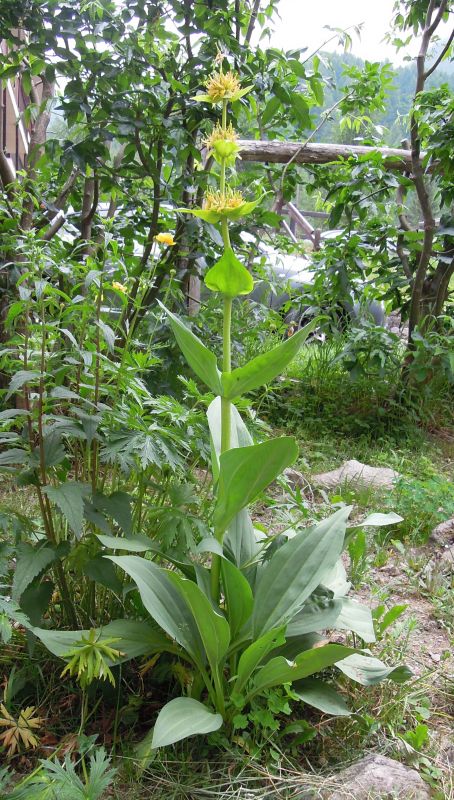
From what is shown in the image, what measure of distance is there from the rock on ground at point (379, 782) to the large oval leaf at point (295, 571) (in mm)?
393

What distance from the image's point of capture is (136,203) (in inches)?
143

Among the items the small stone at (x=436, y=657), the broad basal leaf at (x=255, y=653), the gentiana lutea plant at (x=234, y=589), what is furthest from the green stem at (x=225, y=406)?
the small stone at (x=436, y=657)

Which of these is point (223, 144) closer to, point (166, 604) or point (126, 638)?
point (166, 604)

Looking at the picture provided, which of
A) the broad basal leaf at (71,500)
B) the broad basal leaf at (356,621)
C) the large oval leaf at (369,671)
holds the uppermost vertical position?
the broad basal leaf at (71,500)

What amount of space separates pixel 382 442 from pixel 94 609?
313 centimetres

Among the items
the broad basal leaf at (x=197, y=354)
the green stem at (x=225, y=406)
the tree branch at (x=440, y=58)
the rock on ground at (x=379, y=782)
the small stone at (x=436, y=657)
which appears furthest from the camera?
the tree branch at (x=440, y=58)

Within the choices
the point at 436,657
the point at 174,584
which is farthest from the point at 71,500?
the point at 436,657

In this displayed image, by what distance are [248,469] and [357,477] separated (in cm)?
229

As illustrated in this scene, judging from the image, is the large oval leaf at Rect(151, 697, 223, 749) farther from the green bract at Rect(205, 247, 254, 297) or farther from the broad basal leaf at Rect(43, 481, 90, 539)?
the green bract at Rect(205, 247, 254, 297)

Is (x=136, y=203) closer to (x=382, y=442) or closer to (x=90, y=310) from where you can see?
(x=90, y=310)

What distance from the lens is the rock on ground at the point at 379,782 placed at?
1.56 meters

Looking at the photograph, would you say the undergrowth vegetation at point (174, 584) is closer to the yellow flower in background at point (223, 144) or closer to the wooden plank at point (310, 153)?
the yellow flower in background at point (223, 144)

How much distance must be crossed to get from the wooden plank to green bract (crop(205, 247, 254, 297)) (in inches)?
139

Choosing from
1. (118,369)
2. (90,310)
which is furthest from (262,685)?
(90,310)
